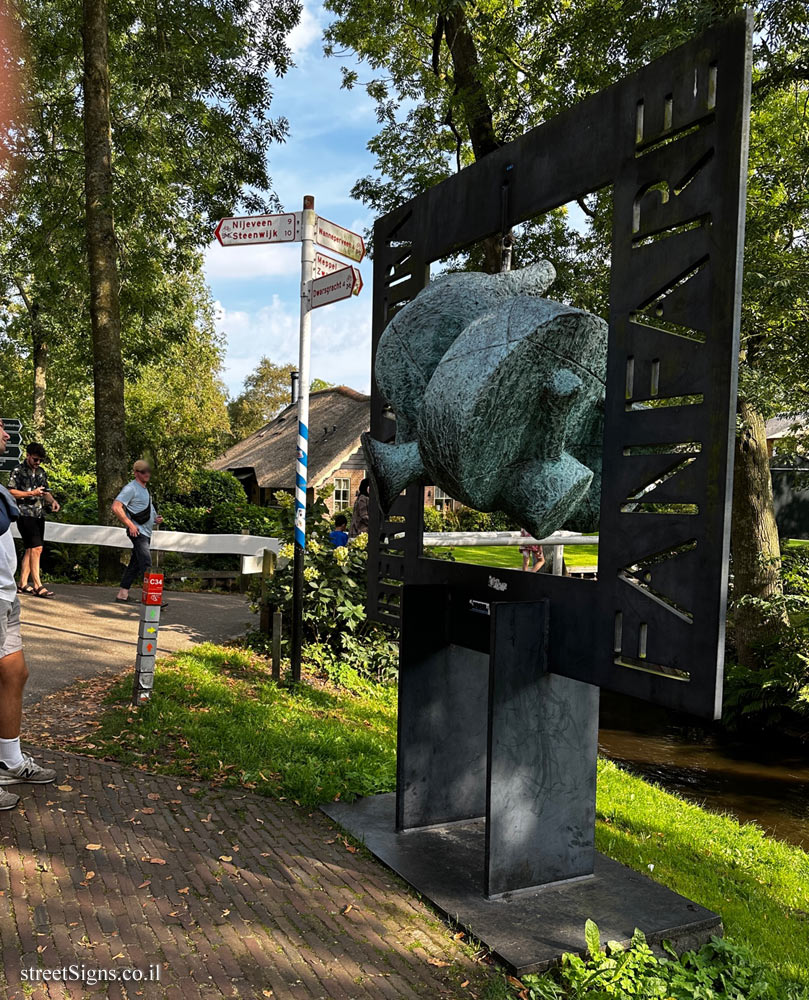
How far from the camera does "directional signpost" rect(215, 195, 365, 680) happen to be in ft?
22.8

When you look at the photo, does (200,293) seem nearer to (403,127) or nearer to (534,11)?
(403,127)

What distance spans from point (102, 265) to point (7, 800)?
9.80 metres

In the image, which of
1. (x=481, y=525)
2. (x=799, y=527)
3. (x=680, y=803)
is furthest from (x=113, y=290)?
(x=799, y=527)

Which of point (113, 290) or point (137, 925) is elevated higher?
point (113, 290)

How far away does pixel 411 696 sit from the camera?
4.51m

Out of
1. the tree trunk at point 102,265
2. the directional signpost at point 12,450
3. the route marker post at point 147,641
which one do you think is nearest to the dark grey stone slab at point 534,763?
the route marker post at point 147,641

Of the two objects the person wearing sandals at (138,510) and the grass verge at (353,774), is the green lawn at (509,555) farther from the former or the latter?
the grass verge at (353,774)

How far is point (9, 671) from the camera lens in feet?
14.1

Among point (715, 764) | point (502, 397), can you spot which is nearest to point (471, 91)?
point (715, 764)

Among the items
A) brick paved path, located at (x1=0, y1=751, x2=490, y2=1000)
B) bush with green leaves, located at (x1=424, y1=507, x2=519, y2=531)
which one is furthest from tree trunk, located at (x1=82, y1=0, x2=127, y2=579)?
bush with green leaves, located at (x1=424, y1=507, x2=519, y2=531)

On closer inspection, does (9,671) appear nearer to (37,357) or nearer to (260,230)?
(260,230)

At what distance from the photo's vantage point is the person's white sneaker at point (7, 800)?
162 inches

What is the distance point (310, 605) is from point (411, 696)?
13.5 ft

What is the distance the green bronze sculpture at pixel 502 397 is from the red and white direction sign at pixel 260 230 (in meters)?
3.61
